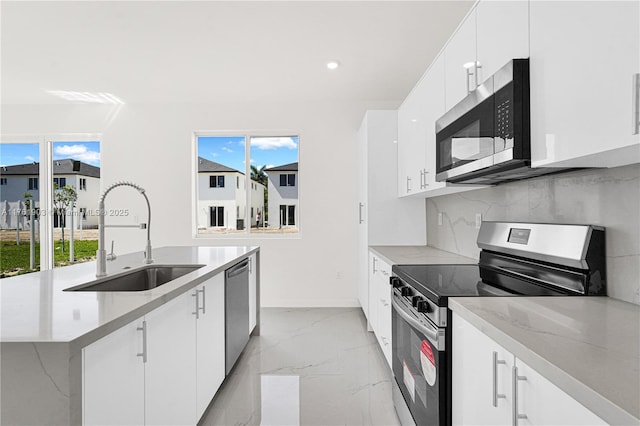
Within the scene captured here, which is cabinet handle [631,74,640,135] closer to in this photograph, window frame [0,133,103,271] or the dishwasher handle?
the dishwasher handle

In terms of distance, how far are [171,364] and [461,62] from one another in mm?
2039

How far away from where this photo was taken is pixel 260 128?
4.91 metres

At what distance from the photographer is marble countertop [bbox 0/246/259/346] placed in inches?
39.8

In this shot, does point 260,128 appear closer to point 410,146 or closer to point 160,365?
point 410,146

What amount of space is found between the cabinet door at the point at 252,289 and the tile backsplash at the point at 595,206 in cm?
200

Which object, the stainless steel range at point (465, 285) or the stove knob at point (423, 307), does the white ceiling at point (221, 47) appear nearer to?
the stainless steel range at point (465, 285)

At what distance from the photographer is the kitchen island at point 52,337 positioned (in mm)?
930

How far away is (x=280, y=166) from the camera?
5070 mm

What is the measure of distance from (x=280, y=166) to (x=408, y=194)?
2307 millimetres

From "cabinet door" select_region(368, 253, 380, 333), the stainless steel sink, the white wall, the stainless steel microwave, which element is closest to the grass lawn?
the white wall

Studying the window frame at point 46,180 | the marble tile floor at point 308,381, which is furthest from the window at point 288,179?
the window frame at point 46,180

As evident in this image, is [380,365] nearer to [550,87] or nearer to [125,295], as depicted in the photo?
[125,295]

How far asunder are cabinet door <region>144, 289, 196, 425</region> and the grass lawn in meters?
4.10

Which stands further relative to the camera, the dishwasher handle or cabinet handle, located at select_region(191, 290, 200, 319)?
the dishwasher handle
